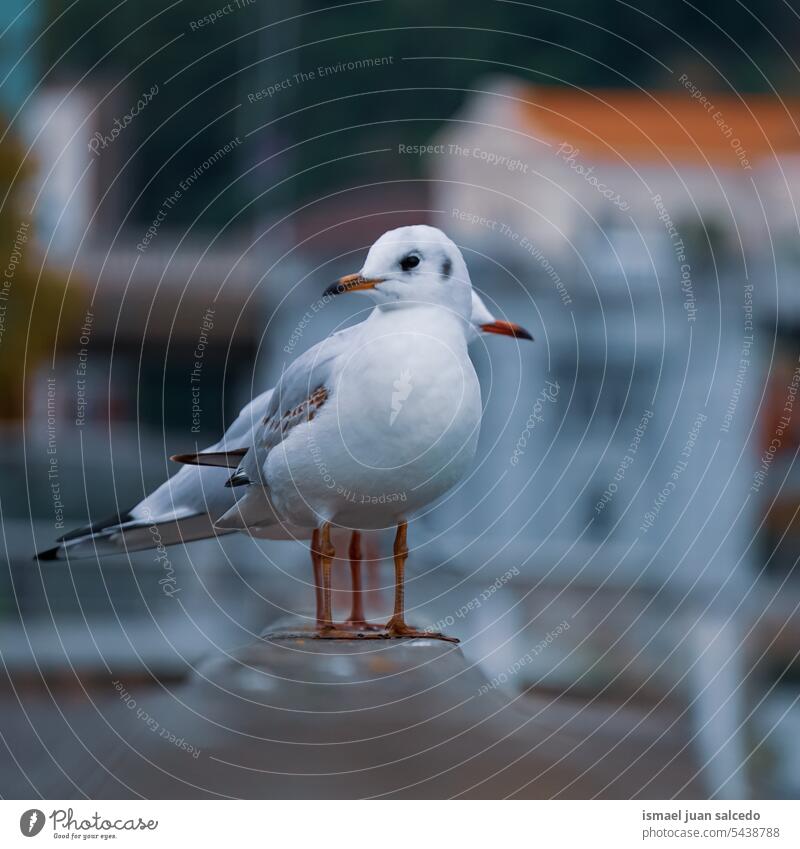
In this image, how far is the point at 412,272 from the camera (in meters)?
0.69

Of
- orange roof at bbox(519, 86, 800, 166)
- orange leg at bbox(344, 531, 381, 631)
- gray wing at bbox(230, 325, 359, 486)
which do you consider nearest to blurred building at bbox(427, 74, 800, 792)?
orange roof at bbox(519, 86, 800, 166)

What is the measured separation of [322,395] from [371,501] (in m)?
0.07

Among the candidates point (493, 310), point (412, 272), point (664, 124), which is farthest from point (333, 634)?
point (664, 124)

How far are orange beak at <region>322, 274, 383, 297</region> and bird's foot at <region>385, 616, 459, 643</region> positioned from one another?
0.23 m

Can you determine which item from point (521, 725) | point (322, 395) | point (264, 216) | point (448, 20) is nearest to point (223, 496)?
point (322, 395)

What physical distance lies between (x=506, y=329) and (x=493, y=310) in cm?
261

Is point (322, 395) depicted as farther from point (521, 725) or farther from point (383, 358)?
point (521, 725)

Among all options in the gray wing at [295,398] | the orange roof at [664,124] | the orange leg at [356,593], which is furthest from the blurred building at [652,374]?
the gray wing at [295,398]

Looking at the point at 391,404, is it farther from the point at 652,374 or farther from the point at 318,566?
the point at 652,374

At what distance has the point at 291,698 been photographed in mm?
819
